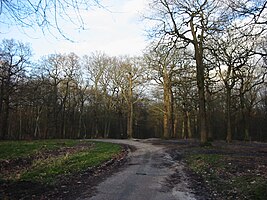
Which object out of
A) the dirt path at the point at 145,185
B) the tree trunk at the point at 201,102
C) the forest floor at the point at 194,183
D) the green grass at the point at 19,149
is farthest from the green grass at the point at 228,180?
the green grass at the point at 19,149

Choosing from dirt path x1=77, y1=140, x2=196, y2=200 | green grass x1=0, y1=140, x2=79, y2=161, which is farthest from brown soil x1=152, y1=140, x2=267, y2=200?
green grass x1=0, y1=140, x2=79, y2=161

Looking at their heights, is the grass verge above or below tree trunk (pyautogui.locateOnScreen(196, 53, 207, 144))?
below

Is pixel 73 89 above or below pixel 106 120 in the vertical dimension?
above

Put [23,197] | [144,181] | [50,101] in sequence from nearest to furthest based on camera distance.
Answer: [23,197]
[144,181]
[50,101]

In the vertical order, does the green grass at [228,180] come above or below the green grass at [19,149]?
below

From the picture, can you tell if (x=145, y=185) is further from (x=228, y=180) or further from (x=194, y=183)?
(x=228, y=180)

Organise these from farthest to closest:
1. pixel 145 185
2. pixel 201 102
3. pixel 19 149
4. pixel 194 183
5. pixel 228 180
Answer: pixel 201 102
pixel 19 149
pixel 194 183
pixel 228 180
pixel 145 185

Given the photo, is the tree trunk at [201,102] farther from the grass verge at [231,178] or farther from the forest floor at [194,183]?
the forest floor at [194,183]

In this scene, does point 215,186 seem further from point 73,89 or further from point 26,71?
point 73,89

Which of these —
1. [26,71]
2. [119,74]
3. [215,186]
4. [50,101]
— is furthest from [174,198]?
[50,101]

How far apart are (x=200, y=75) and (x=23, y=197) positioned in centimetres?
1692

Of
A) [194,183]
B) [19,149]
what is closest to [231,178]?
[194,183]

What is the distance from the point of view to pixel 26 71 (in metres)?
36.3

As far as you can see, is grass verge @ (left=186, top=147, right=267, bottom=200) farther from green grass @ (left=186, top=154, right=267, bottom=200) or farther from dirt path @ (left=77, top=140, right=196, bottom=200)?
dirt path @ (left=77, top=140, right=196, bottom=200)
